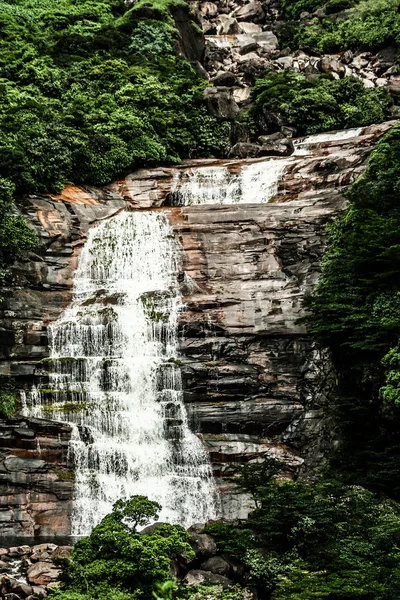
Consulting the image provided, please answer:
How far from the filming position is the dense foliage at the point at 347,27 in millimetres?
45156

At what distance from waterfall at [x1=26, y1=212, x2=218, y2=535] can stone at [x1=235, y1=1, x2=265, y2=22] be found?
122ft

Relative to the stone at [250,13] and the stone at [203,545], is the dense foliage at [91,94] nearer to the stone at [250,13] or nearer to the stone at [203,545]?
the stone at [250,13]

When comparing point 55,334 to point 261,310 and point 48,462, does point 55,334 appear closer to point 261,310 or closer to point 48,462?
point 48,462

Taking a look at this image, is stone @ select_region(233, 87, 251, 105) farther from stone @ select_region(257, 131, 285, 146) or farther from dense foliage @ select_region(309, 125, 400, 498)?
dense foliage @ select_region(309, 125, 400, 498)

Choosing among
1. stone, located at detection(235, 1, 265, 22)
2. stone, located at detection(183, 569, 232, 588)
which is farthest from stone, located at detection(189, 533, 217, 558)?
stone, located at detection(235, 1, 265, 22)

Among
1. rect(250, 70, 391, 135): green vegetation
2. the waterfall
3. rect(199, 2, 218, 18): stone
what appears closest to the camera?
the waterfall

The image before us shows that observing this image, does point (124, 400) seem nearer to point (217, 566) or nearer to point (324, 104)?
point (217, 566)

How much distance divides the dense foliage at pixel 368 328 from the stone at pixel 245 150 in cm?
1275

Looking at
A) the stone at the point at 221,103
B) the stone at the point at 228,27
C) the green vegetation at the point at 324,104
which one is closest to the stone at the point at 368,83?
the green vegetation at the point at 324,104

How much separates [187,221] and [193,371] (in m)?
7.11

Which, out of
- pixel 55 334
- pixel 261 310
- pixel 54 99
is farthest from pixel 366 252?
pixel 54 99

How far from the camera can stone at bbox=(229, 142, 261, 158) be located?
114 feet

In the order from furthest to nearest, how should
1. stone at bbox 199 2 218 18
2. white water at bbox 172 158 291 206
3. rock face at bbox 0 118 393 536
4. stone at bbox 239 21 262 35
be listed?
stone at bbox 199 2 218 18 → stone at bbox 239 21 262 35 → white water at bbox 172 158 291 206 → rock face at bbox 0 118 393 536

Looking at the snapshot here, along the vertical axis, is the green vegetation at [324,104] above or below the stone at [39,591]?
above
